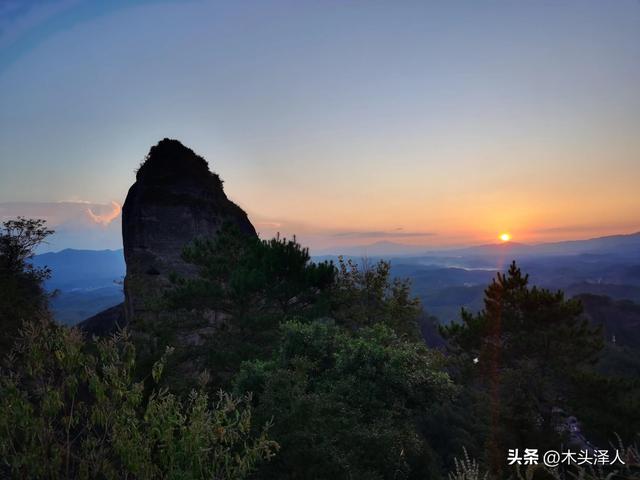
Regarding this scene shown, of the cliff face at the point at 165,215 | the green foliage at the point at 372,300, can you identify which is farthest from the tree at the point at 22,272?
the green foliage at the point at 372,300

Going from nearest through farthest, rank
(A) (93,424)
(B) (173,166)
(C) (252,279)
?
(A) (93,424) → (C) (252,279) → (B) (173,166)

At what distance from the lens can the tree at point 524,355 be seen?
72.7 feet

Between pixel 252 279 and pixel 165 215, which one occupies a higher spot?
pixel 165 215

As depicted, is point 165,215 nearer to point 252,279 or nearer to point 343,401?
point 252,279

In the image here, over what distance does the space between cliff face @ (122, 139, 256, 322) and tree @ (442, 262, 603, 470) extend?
29.1 m

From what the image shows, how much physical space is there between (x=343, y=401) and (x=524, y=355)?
57.0 feet

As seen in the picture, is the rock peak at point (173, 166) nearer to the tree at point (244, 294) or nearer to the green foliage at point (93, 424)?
the tree at point (244, 294)

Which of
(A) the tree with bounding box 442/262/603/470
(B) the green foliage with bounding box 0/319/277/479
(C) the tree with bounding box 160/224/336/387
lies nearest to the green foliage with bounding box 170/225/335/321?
(C) the tree with bounding box 160/224/336/387

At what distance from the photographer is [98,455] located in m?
4.79

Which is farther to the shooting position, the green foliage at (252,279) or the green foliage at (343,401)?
the green foliage at (252,279)

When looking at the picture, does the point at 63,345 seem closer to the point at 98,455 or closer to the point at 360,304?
the point at 98,455

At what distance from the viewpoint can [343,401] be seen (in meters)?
13.5

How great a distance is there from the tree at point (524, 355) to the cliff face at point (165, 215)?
29.1 meters

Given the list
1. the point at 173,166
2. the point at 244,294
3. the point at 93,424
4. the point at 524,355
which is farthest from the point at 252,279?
the point at 173,166
